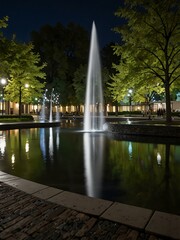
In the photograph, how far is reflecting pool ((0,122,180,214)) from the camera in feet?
19.5

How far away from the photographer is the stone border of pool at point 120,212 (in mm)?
3972

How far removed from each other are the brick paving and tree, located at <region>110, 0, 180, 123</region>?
1597cm

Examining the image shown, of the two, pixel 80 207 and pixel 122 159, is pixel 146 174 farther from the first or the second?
pixel 80 207

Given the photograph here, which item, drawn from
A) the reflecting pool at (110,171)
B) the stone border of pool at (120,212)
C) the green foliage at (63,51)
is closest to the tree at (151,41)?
the reflecting pool at (110,171)

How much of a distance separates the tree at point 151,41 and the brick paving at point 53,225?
1597cm

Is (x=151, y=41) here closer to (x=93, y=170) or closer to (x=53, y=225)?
(x=93, y=170)

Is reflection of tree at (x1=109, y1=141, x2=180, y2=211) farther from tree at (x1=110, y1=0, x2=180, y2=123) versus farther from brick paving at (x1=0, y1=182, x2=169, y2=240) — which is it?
tree at (x1=110, y1=0, x2=180, y2=123)

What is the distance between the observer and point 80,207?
4.78 meters

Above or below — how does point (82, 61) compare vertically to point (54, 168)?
above

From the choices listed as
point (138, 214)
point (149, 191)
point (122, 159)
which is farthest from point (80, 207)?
point (122, 159)

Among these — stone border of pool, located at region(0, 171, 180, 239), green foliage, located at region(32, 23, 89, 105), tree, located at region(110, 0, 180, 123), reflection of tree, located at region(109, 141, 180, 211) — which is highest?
green foliage, located at region(32, 23, 89, 105)

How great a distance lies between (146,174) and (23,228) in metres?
4.66

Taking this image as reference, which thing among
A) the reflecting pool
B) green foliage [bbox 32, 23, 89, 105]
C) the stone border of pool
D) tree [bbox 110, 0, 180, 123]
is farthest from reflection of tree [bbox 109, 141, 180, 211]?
green foliage [bbox 32, 23, 89, 105]

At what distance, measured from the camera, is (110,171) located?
8.30 metres
